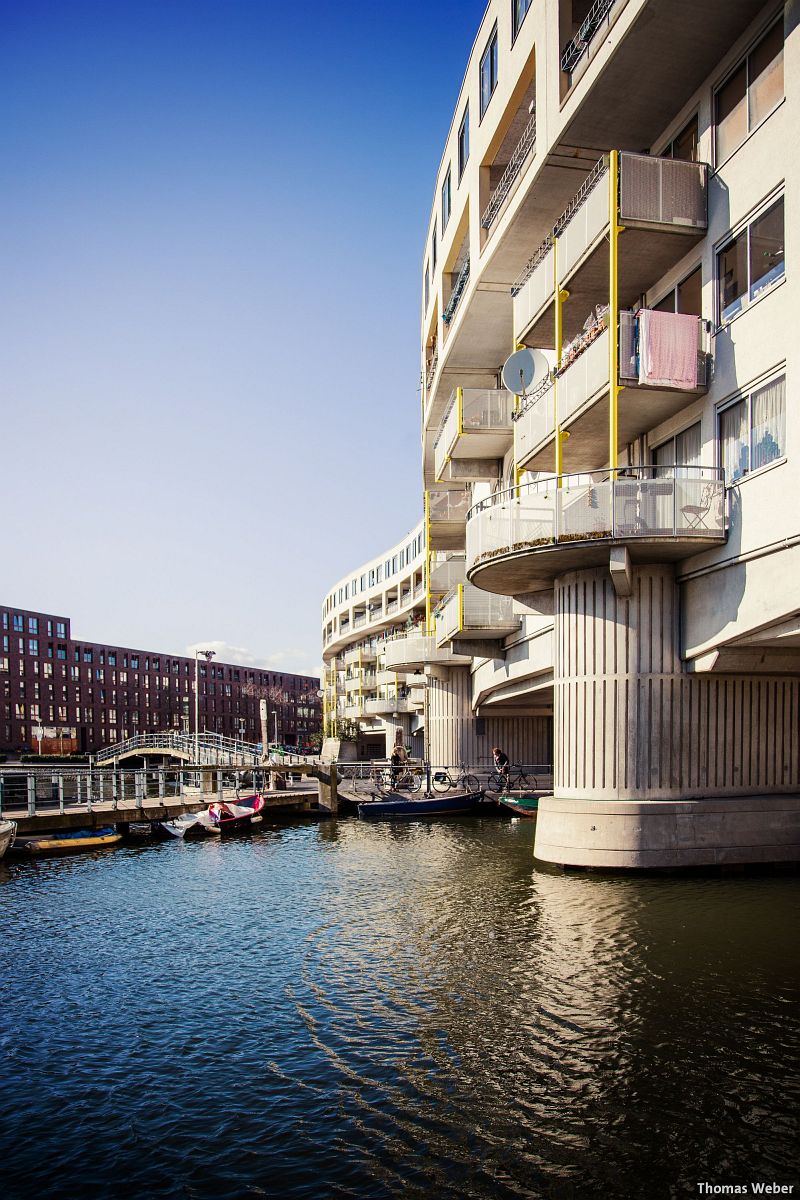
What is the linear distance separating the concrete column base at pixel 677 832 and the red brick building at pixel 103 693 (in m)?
85.1

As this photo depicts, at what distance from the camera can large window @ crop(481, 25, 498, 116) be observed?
2762cm

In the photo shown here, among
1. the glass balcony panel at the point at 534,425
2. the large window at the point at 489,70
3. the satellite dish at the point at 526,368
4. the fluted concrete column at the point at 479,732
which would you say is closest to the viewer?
the glass balcony panel at the point at 534,425

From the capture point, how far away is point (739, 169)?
61.2 ft

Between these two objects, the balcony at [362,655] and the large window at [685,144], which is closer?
the large window at [685,144]

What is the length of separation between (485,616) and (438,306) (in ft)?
41.5

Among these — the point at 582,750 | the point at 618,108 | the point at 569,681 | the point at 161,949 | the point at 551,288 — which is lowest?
the point at 161,949

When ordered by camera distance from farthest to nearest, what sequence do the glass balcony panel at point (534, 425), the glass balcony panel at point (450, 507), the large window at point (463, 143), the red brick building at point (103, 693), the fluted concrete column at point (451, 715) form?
the red brick building at point (103, 693)
the fluted concrete column at point (451, 715)
the glass balcony panel at point (450, 507)
the large window at point (463, 143)
the glass balcony panel at point (534, 425)

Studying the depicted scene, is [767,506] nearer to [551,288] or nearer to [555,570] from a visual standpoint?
[555,570]

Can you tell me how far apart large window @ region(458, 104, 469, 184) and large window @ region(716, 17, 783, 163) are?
44.2 feet

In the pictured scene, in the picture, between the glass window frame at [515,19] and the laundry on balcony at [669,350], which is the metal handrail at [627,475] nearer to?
the laundry on balcony at [669,350]

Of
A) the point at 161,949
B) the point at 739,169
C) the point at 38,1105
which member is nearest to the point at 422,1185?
the point at 38,1105

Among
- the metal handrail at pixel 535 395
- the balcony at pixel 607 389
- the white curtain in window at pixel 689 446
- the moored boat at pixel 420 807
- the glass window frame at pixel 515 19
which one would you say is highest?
the glass window frame at pixel 515 19

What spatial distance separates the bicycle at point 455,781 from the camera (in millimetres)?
38750

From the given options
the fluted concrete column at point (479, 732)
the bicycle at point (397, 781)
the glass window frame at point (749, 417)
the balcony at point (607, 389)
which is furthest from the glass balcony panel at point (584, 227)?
the fluted concrete column at point (479, 732)
